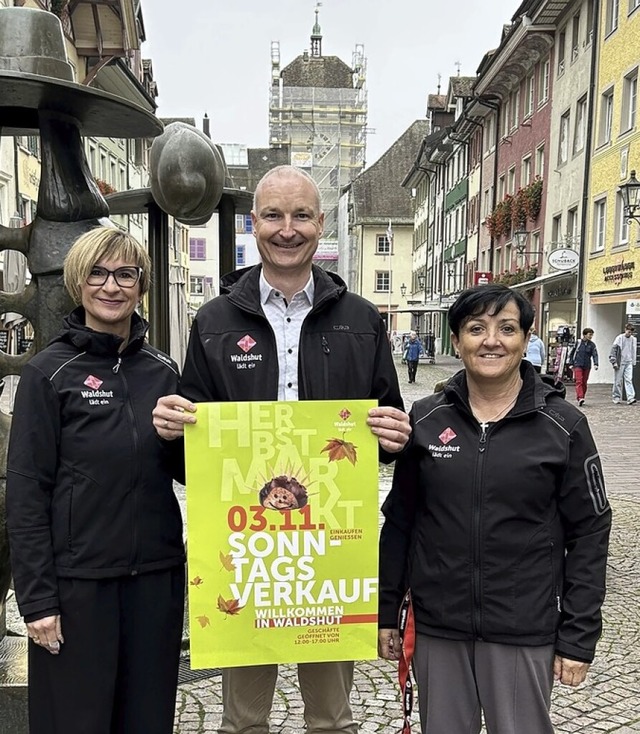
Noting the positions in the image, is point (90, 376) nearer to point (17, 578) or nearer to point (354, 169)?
point (17, 578)

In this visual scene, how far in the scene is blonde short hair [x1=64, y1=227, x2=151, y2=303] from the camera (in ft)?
8.06

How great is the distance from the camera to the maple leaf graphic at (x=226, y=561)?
2.47 metres

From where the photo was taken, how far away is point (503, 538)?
94.4 inches

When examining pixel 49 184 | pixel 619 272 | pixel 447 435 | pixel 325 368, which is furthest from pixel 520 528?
pixel 619 272

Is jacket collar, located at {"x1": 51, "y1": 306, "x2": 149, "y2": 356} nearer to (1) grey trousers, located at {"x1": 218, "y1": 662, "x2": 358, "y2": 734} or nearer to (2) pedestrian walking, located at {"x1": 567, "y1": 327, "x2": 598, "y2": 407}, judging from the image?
(1) grey trousers, located at {"x1": 218, "y1": 662, "x2": 358, "y2": 734}

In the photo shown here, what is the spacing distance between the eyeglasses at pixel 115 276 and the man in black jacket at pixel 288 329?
0.27 meters

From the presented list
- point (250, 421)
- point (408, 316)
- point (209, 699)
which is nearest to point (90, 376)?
point (250, 421)

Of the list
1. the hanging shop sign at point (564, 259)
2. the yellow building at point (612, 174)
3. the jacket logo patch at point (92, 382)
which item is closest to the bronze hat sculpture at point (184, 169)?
the jacket logo patch at point (92, 382)

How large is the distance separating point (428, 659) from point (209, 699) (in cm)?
165

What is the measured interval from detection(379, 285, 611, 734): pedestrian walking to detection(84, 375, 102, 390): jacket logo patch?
0.96 meters

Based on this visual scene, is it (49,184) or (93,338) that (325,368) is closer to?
(93,338)

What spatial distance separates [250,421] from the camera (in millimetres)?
2432

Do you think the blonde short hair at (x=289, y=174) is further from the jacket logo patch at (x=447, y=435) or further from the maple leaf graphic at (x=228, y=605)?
the maple leaf graphic at (x=228, y=605)

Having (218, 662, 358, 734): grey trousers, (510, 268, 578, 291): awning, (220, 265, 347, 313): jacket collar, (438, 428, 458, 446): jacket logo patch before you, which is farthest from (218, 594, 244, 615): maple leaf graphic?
(510, 268, 578, 291): awning
